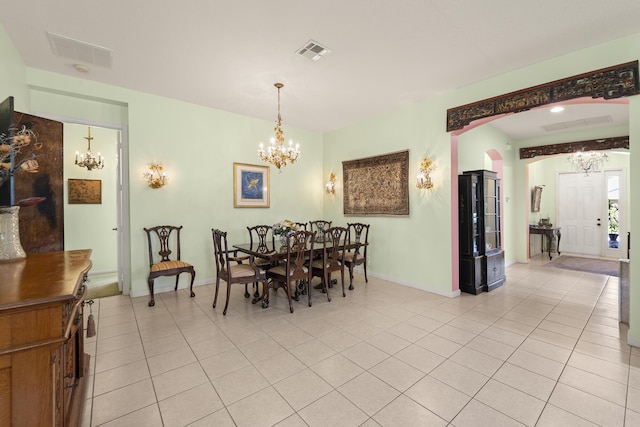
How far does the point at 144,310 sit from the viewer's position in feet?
12.1

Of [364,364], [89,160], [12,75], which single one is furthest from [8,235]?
[89,160]

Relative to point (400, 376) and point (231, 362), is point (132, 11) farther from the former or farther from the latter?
point (400, 376)

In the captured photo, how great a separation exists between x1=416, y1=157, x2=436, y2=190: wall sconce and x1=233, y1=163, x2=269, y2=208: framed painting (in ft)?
9.38

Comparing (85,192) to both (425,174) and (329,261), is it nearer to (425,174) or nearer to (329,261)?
(329,261)

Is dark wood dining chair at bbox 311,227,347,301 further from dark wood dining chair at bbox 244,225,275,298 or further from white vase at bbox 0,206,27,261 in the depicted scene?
white vase at bbox 0,206,27,261

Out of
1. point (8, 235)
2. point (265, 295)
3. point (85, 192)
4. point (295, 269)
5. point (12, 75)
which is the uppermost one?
point (12, 75)

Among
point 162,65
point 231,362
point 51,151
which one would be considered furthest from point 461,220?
point 51,151

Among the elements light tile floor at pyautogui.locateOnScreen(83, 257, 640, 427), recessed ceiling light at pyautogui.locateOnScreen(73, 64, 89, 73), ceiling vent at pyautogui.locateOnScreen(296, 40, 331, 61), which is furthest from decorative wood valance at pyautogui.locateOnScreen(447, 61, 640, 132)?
recessed ceiling light at pyautogui.locateOnScreen(73, 64, 89, 73)

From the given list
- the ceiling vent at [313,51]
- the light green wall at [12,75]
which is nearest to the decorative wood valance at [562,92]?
the ceiling vent at [313,51]

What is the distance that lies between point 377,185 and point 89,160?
5.40 m

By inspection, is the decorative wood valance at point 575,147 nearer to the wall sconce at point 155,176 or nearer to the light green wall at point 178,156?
the light green wall at point 178,156

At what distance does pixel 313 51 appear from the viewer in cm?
308

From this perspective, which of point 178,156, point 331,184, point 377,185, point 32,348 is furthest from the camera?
point 331,184

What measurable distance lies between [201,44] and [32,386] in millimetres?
3071
